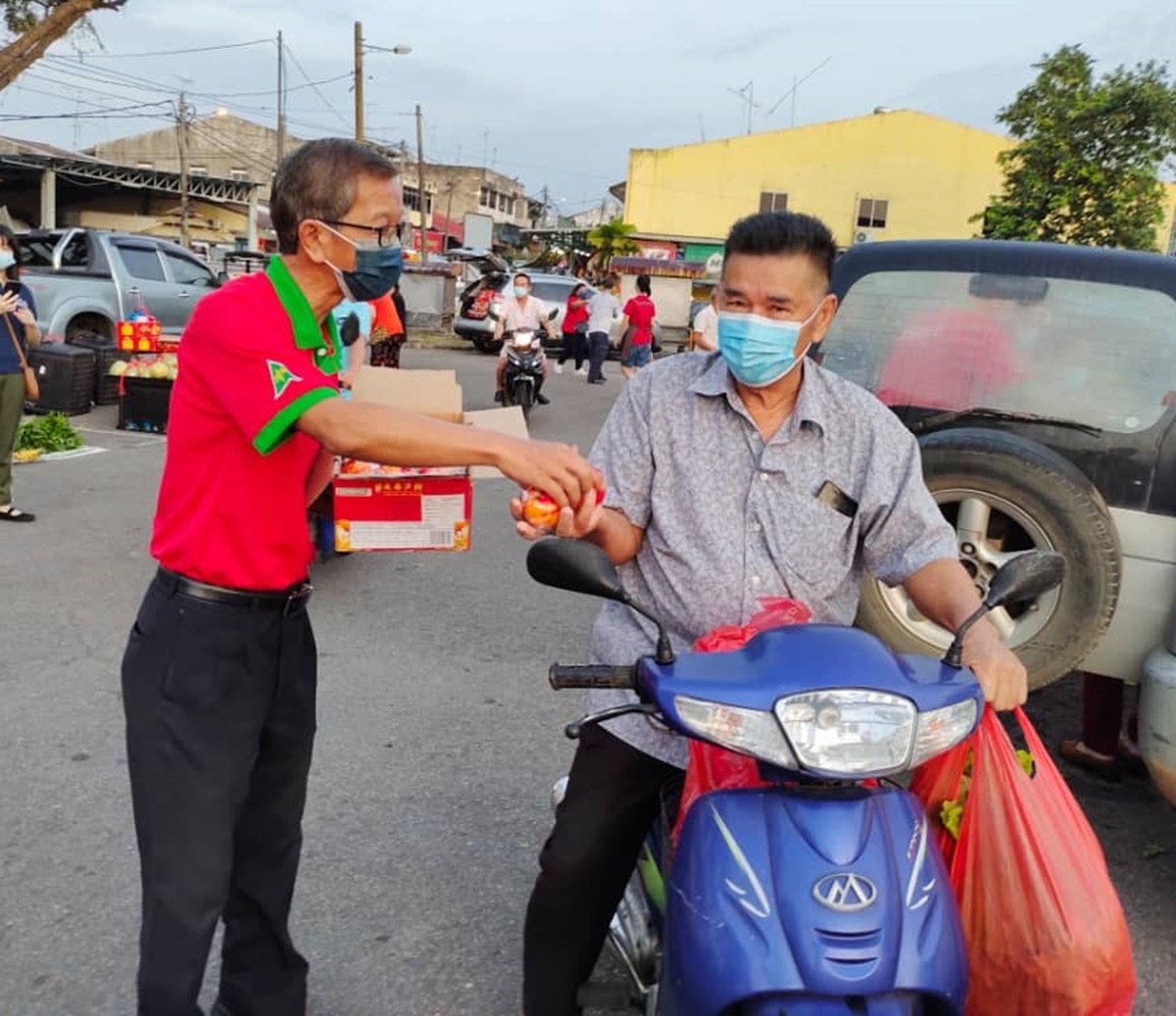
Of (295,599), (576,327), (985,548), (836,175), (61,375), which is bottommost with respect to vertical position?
(61,375)

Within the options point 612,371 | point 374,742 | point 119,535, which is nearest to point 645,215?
point 612,371

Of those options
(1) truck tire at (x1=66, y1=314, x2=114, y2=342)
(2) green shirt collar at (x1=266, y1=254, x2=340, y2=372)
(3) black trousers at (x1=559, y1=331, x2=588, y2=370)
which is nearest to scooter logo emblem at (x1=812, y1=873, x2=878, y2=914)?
(2) green shirt collar at (x1=266, y1=254, x2=340, y2=372)

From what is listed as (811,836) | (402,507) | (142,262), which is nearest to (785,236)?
(811,836)

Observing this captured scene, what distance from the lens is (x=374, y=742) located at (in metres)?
4.13

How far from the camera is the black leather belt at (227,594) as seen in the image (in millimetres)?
2043

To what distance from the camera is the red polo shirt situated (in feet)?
6.08

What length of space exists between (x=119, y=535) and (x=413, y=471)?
417cm

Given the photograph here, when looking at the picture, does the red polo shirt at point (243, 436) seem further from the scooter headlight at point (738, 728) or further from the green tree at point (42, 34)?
the green tree at point (42, 34)

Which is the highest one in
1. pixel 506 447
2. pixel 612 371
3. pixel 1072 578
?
pixel 506 447

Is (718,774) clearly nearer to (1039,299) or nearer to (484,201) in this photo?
(1039,299)

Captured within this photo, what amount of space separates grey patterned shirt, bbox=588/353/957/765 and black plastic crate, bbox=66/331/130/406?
10.5m

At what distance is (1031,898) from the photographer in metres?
1.76

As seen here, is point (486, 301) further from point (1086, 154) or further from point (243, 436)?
point (243, 436)

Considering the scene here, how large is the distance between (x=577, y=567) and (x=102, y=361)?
11.4m
